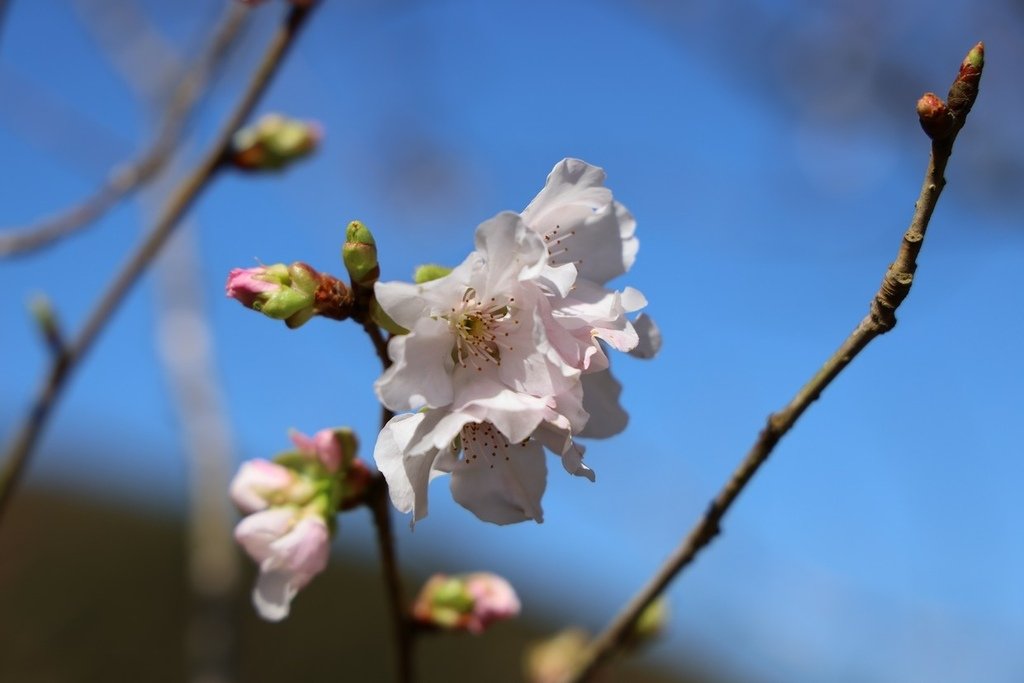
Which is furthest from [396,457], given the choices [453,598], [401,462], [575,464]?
[453,598]

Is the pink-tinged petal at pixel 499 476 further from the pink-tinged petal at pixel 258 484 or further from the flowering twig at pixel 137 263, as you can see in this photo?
the flowering twig at pixel 137 263

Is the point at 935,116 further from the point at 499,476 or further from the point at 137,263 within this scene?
the point at 137,263

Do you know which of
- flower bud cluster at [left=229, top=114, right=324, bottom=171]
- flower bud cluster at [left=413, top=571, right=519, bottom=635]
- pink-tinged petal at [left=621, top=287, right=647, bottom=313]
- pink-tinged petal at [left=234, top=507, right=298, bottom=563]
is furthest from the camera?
flower bud cluster at [left=229, top=114, right=324, bottom=171]

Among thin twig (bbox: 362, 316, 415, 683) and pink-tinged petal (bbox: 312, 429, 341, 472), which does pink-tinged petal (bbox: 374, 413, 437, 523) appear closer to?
thin twig (bbox: 362, 316, 415, 683)

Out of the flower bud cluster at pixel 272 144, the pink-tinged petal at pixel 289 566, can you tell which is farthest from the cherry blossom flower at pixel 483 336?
the flower bud cluster at pixel 272 144

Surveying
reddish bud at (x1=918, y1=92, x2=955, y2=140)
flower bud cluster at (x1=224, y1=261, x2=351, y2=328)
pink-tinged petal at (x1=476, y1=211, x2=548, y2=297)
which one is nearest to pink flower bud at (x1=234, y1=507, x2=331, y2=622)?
flower bud cluster at (x1=224, y1=261, x2=351, y2=328)

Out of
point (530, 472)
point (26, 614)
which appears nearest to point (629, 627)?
point (530, 472)
